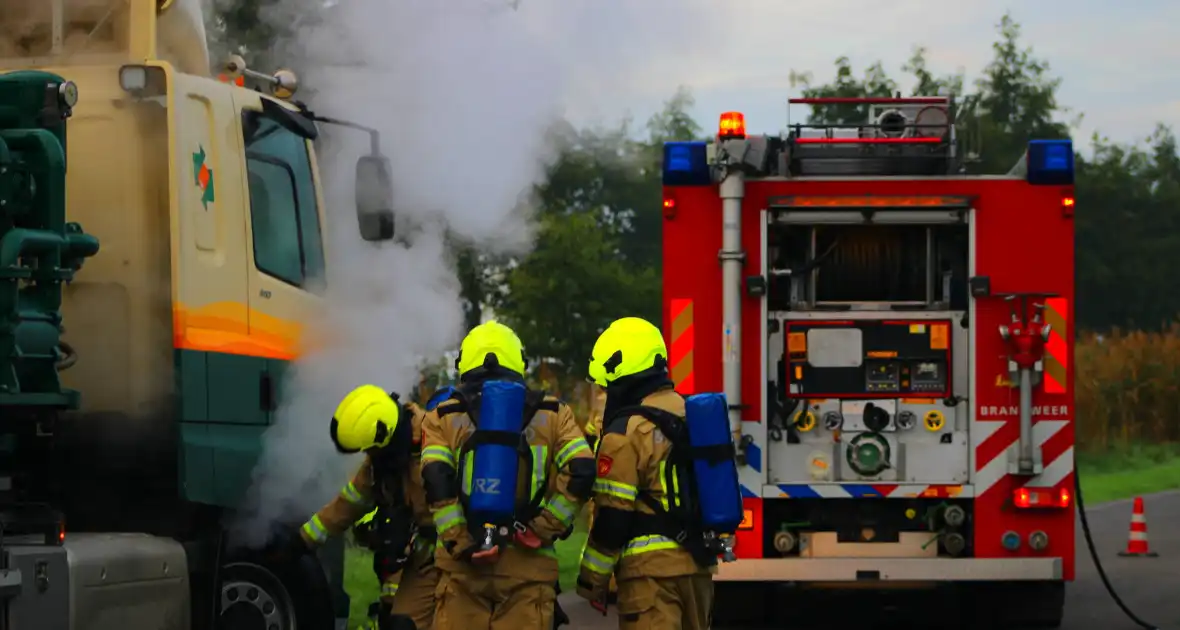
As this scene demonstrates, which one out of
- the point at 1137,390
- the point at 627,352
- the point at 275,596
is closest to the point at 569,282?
the point at 1137,390

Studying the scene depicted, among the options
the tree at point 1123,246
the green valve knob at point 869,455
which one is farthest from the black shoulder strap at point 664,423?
the tree at point 1123,246

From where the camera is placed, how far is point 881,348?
1035cm

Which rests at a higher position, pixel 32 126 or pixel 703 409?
pixel 32 126

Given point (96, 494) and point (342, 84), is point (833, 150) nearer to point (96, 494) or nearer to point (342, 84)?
point (342, 84)

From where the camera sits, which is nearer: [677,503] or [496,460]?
[496,460]

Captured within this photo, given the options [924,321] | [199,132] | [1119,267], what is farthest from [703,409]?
[1119,267]

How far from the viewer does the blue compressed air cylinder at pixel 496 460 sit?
21.7ft

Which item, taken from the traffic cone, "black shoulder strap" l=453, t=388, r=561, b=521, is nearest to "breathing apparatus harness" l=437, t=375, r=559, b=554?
"black shoulder strap" l=453, t=388, r=561, b=521

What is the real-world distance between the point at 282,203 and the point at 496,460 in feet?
8.02

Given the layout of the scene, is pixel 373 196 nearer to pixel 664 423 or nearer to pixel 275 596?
pixel 275 596

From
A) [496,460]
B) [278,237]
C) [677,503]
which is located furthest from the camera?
[278,237]

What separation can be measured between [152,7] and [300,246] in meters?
1.45

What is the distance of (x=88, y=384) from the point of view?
7363 mm

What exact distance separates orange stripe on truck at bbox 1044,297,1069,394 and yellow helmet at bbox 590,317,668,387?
378cm
